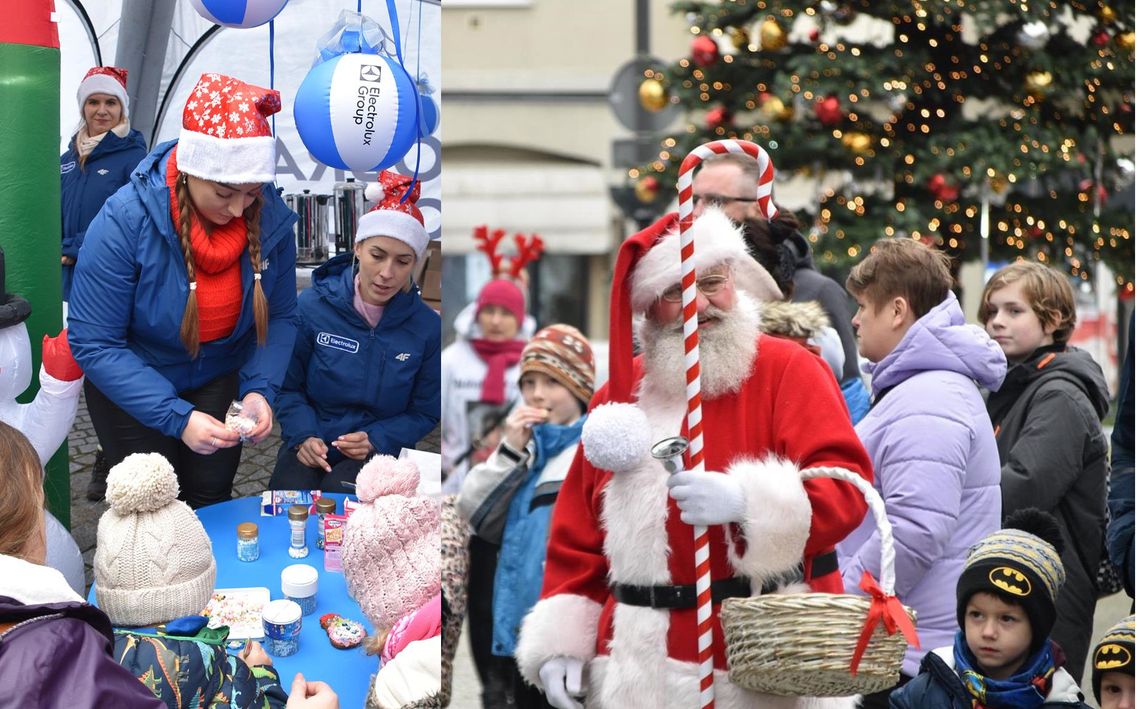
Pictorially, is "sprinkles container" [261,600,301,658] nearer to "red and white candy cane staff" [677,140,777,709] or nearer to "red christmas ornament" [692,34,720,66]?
"red and white candy cane staff" [677,140,777,709]

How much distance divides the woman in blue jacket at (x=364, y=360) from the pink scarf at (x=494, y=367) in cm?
203

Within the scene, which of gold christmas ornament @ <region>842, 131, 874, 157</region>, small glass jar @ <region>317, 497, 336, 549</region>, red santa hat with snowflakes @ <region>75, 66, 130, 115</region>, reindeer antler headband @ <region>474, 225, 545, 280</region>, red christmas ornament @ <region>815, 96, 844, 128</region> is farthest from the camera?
gold christmas ornament @ <region>842, 131, 874, 157</region>

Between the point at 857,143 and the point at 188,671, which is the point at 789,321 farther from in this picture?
the point at 857,143

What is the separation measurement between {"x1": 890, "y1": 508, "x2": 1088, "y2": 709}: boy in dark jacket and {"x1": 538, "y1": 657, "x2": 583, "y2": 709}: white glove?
0.70 meters

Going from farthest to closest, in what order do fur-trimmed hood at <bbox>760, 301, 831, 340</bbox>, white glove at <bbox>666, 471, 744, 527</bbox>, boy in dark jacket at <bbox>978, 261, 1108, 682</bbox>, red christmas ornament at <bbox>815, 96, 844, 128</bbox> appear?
red christmas ornament at <bbox>815, 96, 844, 128</bbox> < boy in dark jacket at <bbox>978, 261, 1108, 682</bbox> < fur-trimmed hood at <bbox>760, 301, 831, 340</bbox> < white glove at <bbox>666, 471, 744, 527</bbox>

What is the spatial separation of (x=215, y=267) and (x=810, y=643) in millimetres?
1338

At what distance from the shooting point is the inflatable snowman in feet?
8.72

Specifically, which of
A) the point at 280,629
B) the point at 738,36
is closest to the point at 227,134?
the point at 280,629

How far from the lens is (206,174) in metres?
2.58

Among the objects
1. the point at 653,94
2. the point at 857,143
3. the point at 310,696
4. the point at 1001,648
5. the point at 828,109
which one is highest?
the point at 653,94

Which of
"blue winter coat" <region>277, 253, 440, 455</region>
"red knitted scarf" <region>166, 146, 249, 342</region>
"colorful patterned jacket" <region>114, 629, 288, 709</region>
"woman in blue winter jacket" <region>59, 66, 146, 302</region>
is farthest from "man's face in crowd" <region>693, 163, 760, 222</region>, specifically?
"colorful patterned jacket" <region>114, 629, 288, 709</region>

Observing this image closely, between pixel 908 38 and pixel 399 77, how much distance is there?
19.0 feet

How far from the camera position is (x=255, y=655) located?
267 cm

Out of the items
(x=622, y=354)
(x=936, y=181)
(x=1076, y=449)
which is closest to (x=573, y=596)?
(x=622, y=354)
